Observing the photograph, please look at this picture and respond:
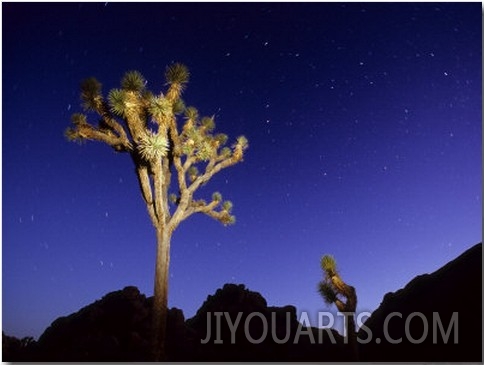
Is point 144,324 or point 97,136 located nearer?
point 97,136

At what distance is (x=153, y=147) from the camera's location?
8.98 metres

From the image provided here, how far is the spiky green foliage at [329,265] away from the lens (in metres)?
9.47

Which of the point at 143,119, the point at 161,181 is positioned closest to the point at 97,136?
the point at 143,119

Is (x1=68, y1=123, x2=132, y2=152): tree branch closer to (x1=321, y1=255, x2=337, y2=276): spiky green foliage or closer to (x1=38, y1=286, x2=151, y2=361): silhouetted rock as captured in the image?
(x1=321, y1=255, x2=337, y2=276): spiky green foliage

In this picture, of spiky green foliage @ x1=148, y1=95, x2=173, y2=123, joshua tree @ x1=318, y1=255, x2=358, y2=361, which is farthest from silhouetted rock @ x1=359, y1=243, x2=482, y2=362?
spiky green foliage @ x1=148, y1=95, x2=173, y2=123

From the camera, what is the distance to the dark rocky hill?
15.3 meters

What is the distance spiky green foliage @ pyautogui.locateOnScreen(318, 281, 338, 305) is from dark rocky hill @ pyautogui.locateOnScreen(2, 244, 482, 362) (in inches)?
218

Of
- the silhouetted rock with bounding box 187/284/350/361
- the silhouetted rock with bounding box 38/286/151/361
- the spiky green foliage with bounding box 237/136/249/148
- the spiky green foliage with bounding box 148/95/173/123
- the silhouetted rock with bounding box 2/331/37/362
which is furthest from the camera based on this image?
the silhouetted rock with bounding box 187/284/350/361

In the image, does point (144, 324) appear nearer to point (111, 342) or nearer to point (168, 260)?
point (111, 342)

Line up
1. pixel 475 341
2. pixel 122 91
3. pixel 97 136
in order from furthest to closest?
pixel 475 341, pixel 97 136, pixel 122 91

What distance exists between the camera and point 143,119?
32.2ft

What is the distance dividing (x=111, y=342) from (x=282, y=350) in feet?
27.1

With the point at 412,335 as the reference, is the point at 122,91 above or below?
above

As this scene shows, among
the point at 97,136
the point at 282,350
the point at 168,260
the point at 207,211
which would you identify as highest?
the point at 97,136
